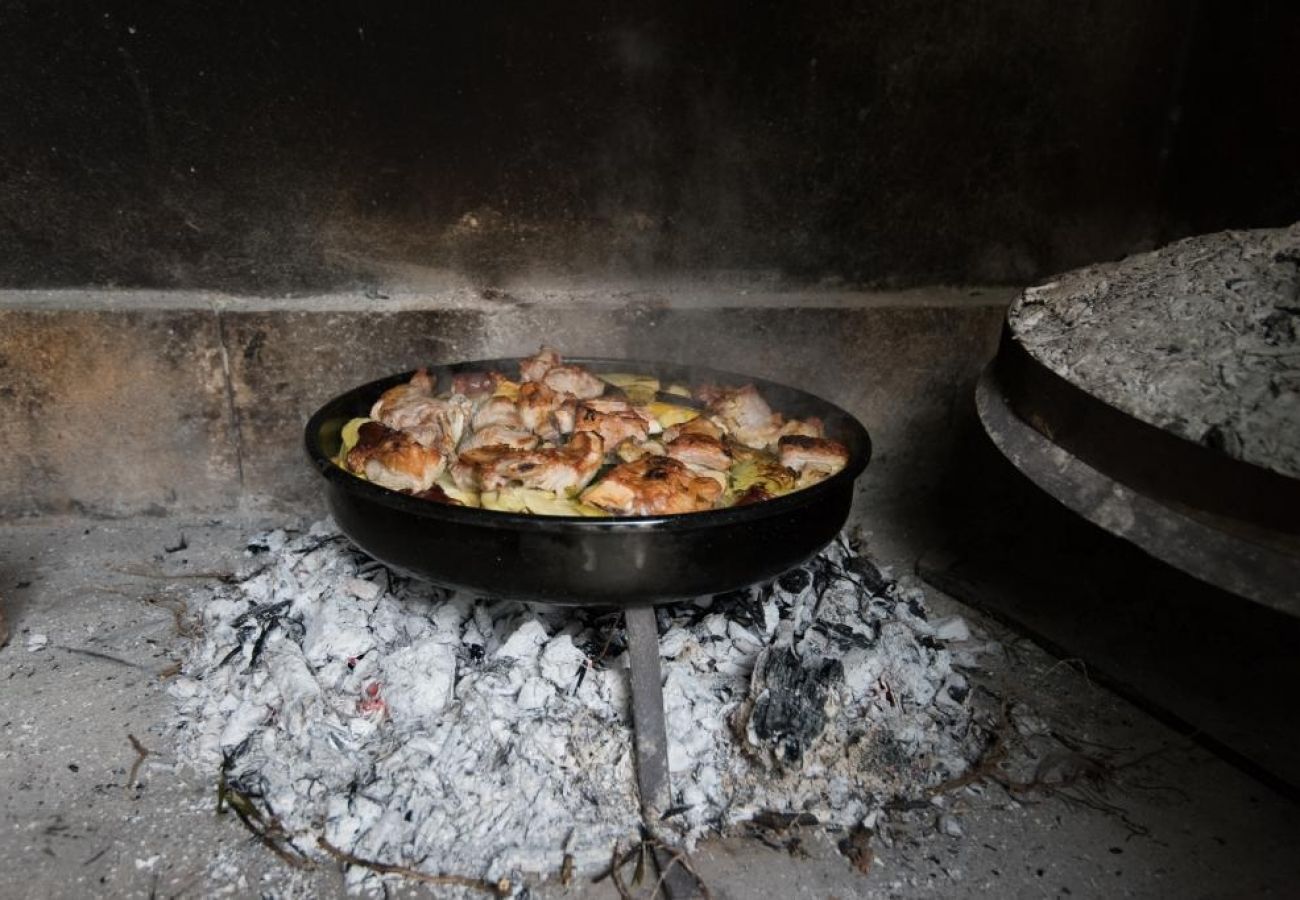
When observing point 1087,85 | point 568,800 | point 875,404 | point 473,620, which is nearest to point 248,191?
point 473,620

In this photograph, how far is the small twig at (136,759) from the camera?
2621 mm

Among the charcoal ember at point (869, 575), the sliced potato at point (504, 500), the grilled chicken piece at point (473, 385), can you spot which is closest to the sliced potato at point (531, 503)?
the sliced potato at point (504, 500)

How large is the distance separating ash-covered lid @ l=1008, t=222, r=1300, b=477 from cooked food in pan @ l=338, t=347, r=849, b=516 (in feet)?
2.53

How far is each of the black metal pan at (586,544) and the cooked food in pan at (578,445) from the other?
12 cm

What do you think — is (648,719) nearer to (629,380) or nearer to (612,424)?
(612,424)

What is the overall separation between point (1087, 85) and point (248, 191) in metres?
4.03

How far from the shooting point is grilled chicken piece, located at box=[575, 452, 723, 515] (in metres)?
2.35

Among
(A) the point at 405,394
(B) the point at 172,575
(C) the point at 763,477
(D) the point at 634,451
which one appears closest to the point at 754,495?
(C) the point at 763,477

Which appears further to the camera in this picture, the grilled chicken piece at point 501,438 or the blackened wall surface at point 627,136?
the blackened wall surface at point 627,136

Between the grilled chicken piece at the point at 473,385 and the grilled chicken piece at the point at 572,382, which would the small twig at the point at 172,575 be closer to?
the grilled chicken piece at the point at 473,385

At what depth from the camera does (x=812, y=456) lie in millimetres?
2703

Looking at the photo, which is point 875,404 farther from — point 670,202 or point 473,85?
point 473,85

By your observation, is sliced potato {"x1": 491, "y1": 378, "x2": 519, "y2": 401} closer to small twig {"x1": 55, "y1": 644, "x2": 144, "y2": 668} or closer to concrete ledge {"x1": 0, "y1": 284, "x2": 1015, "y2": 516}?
concrete ledge {"x1": 0, "y1": 284, "x2": 1015, "y2": 516}

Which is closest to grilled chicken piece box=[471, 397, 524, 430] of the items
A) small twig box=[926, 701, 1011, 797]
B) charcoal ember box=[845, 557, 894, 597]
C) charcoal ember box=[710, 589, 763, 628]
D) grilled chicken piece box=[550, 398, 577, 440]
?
grilled chicken piece box=[550, 398, 577, 440]
